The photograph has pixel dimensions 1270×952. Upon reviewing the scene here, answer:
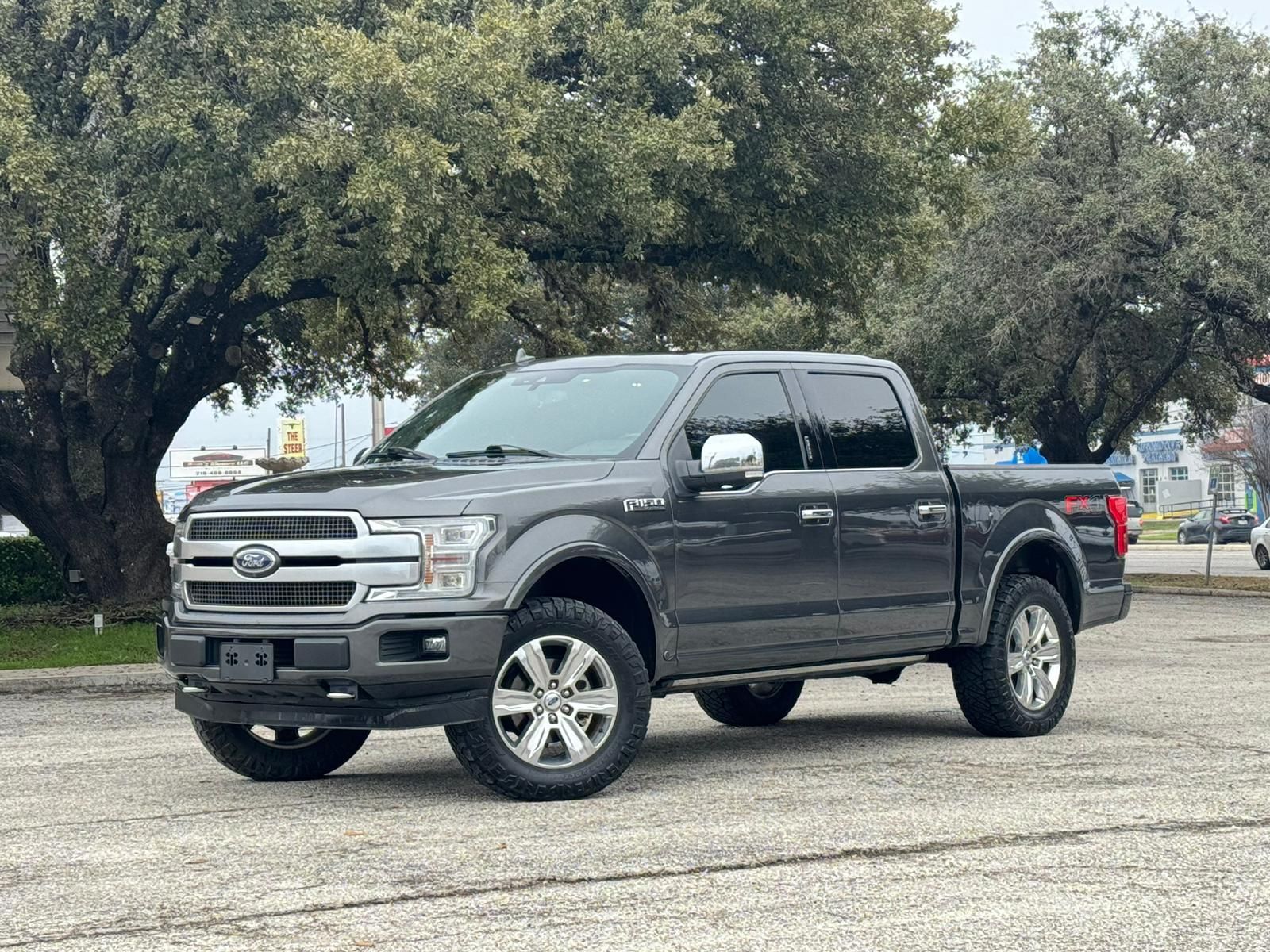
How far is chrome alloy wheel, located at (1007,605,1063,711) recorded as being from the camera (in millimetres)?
9742

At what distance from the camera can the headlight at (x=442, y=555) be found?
23.5 feet

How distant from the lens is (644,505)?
785 cm

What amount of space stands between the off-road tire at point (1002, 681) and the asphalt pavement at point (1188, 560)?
20.3 m

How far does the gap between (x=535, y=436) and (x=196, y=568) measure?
5.66 feet

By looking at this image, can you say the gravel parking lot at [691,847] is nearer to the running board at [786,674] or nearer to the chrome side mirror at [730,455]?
the running board at [786,674]

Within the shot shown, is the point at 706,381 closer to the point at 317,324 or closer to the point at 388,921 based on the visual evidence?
the point at 388,921

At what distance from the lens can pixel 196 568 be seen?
24.9 feet

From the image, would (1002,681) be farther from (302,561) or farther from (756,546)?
Answer: (302,561)

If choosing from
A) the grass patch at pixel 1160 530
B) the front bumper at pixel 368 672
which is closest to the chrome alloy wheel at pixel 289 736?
the front bumper at pixel 368 672

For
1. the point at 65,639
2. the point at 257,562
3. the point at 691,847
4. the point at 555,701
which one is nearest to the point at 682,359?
the point at 555,701

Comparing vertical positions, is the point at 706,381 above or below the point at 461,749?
above

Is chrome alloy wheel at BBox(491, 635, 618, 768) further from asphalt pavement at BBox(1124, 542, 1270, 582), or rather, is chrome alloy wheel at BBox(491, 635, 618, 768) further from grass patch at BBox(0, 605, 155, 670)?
asphalt pavement at BBox(1124, 542, 1270, 582)

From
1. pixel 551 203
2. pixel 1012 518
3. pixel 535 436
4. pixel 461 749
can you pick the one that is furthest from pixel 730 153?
pixel 461 749

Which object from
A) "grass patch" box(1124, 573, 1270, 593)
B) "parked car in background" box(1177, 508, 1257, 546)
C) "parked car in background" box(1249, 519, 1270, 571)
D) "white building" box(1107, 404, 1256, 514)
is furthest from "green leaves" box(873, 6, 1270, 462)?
"white building" box(1107, 404, 1256, 514)
